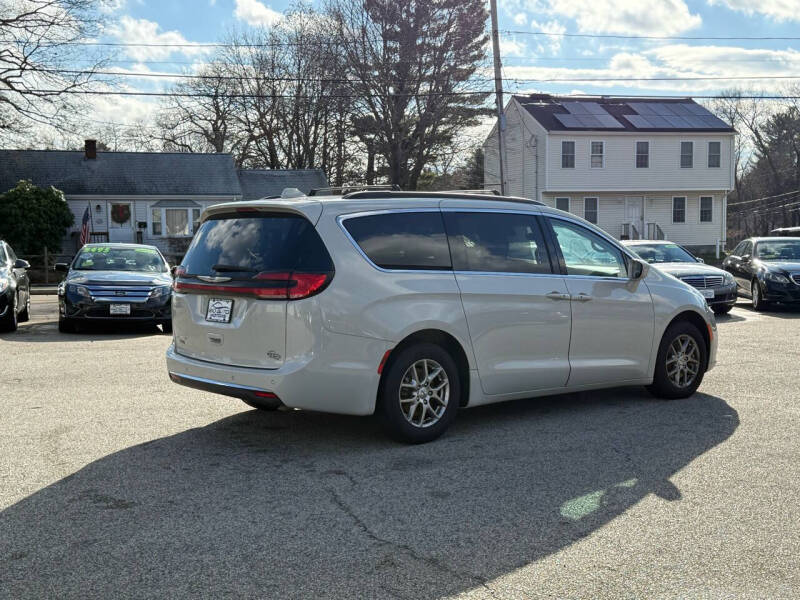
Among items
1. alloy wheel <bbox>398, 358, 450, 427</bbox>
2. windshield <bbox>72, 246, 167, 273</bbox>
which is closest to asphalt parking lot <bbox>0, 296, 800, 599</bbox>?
alloy wheel <bbox>398, 358, 450, 427</bbox>

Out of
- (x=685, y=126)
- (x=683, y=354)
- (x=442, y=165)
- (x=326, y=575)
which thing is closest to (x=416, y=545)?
(x=326, y=575)

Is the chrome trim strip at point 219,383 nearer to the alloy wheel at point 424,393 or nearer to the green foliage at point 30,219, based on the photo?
the alloy wheel at point 424,393

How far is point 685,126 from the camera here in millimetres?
43406

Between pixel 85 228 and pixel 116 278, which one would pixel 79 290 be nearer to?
pixel 116 278

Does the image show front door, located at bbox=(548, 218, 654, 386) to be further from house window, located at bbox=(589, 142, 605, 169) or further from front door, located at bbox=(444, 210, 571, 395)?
house window, located at bbox=(589, 142, 605, 169)

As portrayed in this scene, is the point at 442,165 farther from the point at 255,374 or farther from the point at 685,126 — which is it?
the point at 255,374

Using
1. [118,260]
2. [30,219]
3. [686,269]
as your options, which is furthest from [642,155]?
[118,260]

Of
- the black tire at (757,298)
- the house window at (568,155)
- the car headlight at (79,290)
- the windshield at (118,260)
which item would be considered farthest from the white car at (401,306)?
the house window at (568,155)

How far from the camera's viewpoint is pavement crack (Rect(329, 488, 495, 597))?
3.77 meters

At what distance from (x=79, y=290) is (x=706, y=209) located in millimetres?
38117

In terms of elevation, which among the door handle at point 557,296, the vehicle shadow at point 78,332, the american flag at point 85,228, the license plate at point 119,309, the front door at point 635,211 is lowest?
the vehicle shadow at point 78,332

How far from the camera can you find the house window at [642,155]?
4288 centimetres

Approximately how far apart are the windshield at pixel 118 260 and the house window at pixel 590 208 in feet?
102

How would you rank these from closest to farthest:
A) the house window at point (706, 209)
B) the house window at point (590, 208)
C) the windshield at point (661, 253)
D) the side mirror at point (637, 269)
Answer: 1. the side mirror at point (637, 269)
2. the windshield at point (661, 253)
3. the house window at point (590, 208)
4. the house window at point (706, 209)
